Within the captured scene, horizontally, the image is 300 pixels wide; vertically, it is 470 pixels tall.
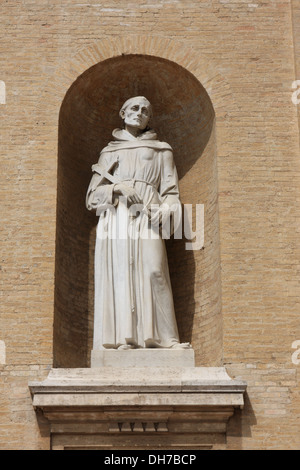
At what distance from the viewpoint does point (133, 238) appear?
1341 centimetres

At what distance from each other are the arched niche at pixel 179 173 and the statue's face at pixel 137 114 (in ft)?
2.18

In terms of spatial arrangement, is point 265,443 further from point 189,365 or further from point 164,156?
point 164,156

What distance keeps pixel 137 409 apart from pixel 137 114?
153 inches

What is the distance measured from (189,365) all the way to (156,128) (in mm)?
3752

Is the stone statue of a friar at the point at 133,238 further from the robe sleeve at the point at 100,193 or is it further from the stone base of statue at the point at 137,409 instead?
the stone base of statue at the point at 137,409

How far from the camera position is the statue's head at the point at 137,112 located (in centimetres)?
1423

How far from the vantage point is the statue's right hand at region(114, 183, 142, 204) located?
13.6 meters

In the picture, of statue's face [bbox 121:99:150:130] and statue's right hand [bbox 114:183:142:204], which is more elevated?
statue's face [bbox 121:99:150:130]

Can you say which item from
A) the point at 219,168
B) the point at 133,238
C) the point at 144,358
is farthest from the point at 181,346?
the point at 219,168

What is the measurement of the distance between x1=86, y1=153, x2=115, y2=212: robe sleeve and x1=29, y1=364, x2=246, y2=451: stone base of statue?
7.32ft

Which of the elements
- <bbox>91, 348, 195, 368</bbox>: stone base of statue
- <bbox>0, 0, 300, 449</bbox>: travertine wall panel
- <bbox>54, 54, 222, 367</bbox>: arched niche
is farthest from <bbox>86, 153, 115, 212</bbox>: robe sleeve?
<bbox>91, 348, 195, 368</bbox>: stone base of statue

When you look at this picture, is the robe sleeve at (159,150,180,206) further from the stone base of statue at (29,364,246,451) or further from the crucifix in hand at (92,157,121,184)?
the stone base of statue at (29,364,246,451)

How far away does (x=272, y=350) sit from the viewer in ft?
42.1

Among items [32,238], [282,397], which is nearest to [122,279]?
[32,238]
